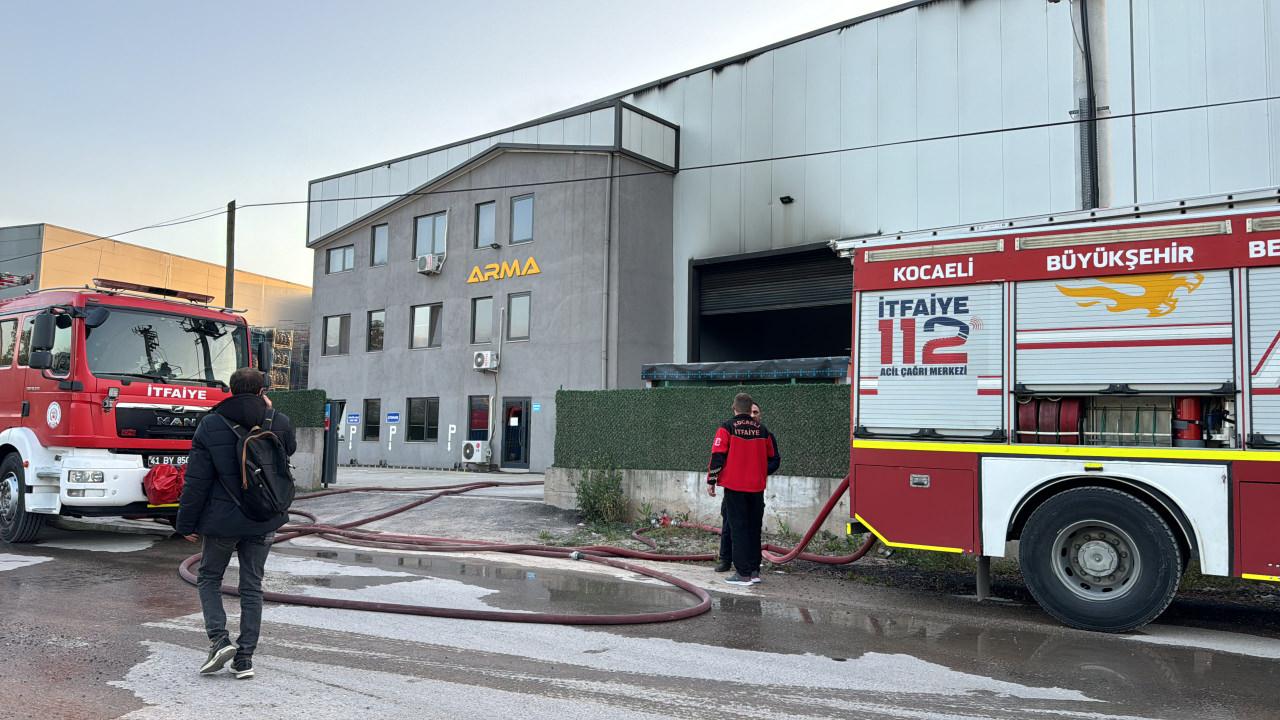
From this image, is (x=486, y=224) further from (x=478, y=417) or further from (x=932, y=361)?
(x=932, y=361)

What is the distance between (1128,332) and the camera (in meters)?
7.14

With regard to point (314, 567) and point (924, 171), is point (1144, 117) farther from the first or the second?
point (314, 567)

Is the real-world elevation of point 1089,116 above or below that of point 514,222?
below

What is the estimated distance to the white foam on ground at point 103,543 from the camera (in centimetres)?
1035

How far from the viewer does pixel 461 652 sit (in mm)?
5828

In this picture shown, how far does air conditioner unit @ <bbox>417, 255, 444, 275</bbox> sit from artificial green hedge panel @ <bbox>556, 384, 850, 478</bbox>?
669 inches

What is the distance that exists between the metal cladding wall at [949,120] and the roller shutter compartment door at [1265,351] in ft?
32.5

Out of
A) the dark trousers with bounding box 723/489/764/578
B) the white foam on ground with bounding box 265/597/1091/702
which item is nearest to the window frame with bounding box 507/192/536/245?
the dark trousers with bounding box 723/489/764/578

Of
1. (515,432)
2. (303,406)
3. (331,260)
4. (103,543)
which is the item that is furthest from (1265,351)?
(331,260)

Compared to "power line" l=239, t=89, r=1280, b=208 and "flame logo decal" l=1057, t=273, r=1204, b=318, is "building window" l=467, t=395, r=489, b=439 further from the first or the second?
"flame logo decal" l=1057, t=273, r=1204, b=318

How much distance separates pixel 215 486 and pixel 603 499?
771cm

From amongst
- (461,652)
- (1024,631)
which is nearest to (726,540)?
(1024,631)

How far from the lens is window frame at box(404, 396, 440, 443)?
29453 mm

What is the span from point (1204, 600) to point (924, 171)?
14.7 meters
